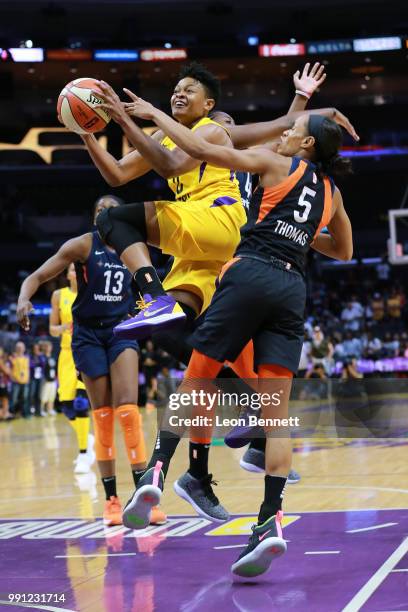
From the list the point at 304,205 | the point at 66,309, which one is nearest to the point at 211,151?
the point at 304,205

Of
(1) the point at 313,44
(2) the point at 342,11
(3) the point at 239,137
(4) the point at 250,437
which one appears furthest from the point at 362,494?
(2) the point at 342,11

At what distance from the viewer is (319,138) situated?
4926 mm

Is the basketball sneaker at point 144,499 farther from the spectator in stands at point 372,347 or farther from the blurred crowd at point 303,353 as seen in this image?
the spectator in stands at point 372,347

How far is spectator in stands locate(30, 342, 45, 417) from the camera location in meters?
20.2

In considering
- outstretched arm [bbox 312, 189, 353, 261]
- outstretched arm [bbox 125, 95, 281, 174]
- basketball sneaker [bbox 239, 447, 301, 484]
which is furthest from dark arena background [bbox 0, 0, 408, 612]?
outstretched arm [bbox 125, 95, 281, 174]

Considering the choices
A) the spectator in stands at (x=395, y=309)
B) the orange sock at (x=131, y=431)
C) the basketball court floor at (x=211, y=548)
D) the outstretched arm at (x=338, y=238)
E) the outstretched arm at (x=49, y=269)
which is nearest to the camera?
the basketball court floor at (x=211, y=548)

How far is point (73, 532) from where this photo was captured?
6742 millimetres

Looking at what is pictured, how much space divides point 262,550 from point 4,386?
15.8 meters

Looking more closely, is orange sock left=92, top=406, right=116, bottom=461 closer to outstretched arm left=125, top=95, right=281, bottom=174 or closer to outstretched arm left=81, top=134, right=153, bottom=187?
outstretched arm left=81, top=134, right=153, bottom=187

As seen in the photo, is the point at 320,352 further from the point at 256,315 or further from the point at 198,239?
the point at 256,315

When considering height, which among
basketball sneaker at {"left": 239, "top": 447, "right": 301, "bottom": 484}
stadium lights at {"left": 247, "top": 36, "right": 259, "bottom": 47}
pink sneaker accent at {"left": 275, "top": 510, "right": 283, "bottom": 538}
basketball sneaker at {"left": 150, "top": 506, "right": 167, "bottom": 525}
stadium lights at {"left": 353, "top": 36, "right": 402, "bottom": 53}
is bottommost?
basketball sneaker at {"left": 150, "top": 506, "right": 167, "bottom": 525}

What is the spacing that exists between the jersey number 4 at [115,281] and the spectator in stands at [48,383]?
1311 centimetres

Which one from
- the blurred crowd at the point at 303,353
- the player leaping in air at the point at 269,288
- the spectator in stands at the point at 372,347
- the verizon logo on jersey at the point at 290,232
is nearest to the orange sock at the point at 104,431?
the player leaping in air at the point at 269,288

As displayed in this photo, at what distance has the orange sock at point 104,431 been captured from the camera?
7277 millimetres
